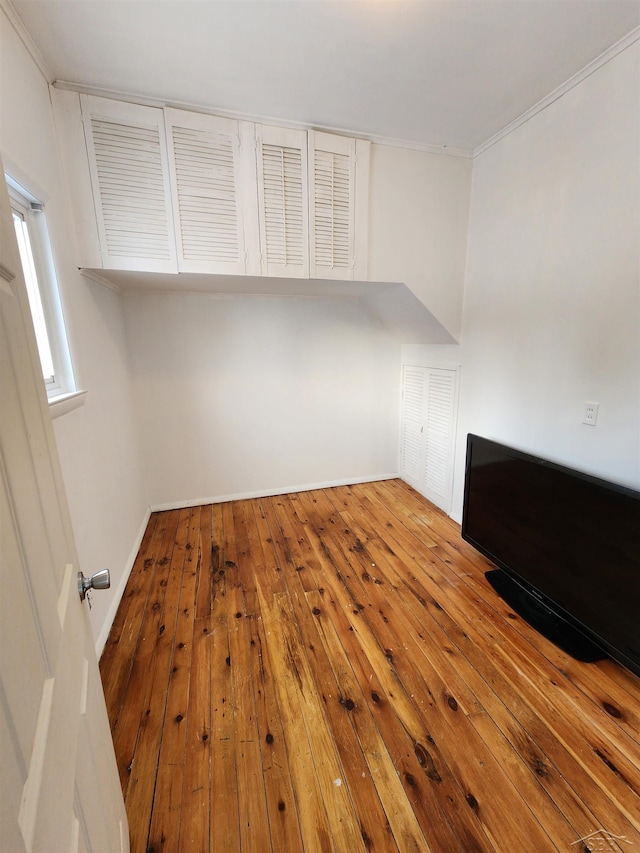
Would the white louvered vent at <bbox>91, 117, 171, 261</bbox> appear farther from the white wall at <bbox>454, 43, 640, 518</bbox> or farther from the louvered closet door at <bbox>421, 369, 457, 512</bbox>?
the louvered closet door at <bbox>421, 369, 457, 512</bbox>

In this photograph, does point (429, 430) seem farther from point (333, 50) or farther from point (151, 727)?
point (151, 727)

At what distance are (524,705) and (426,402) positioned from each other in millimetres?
2187

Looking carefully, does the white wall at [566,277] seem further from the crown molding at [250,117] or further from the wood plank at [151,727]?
the wood plank at [151,727]

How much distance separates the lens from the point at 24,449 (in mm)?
642

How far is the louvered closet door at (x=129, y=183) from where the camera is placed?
1846 mm

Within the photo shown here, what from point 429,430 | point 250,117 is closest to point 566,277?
point 429,430

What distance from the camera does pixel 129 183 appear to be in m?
1.93

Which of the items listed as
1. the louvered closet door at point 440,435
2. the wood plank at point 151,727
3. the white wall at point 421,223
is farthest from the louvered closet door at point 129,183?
the louvered closet door at point 440,435

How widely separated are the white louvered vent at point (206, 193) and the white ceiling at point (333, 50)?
0.17 metres

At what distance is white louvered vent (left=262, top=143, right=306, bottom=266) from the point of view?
6.91 ft

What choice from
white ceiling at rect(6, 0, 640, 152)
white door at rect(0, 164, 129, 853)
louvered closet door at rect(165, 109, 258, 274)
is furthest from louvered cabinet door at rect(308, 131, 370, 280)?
white door at rect(0, 164, 129, 853)

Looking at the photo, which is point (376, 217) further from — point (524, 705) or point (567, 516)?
point (524, 705)

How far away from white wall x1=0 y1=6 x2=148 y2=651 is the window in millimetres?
42

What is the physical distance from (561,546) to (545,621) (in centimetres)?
44
